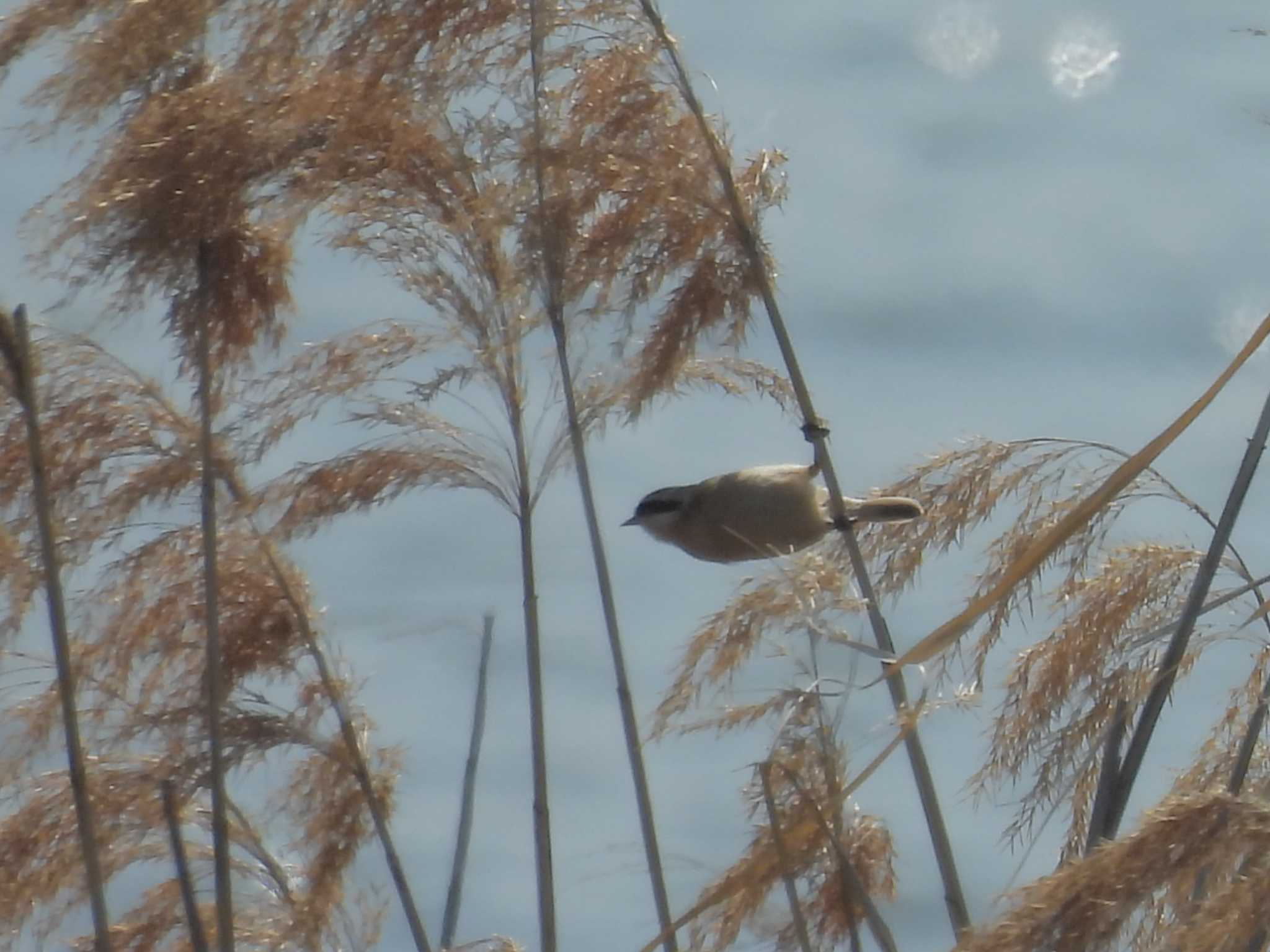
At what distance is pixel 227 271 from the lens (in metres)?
2.20

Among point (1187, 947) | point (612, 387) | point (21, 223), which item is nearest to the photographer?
point (1187, 947)

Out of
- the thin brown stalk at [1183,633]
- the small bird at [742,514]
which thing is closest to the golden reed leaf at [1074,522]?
the thin brown stalk at [1183,633]

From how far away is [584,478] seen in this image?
2.37m

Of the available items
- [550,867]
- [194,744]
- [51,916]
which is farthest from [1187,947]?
[51,916]

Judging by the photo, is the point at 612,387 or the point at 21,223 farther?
the point at 612,387

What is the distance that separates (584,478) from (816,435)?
33 cm

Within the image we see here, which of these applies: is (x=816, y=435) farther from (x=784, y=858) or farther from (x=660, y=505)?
(x=660, y=505)

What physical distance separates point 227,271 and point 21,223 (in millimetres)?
240

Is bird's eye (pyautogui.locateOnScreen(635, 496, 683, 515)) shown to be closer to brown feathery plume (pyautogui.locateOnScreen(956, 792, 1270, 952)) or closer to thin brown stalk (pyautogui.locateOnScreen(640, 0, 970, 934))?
thin brown stalk (pyautogui.locateOnScreen(640, 0, 970, 934))

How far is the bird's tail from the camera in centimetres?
250

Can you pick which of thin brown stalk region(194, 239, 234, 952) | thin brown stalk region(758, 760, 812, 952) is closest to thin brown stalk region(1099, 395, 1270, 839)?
thin brown stalk region(758, 760, 812, 952)

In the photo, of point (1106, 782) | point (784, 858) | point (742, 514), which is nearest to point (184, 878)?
point (784, 858)

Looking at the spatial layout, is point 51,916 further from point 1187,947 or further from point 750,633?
point 1187,947

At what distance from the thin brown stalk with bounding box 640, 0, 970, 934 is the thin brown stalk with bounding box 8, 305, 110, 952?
0.82 meters
